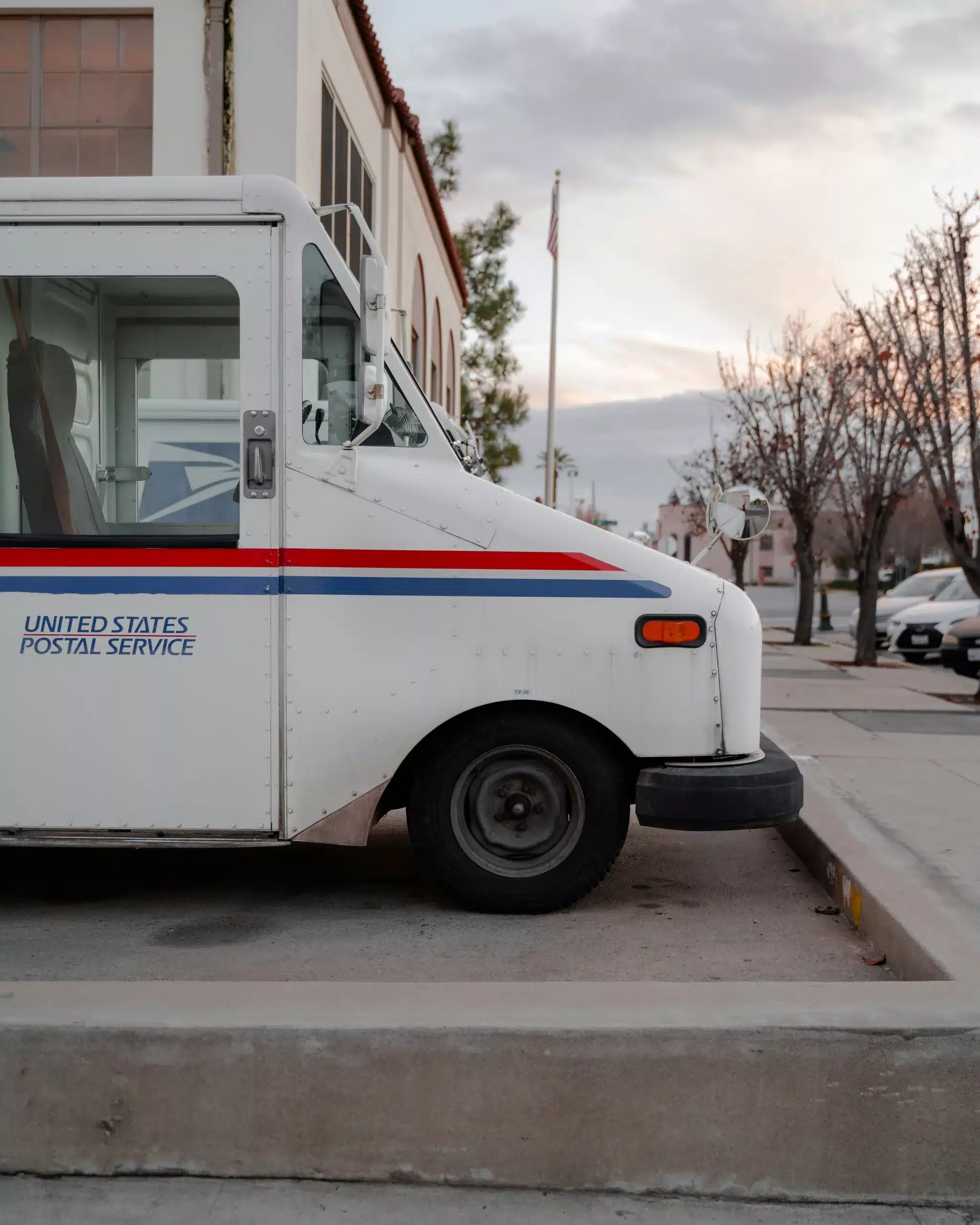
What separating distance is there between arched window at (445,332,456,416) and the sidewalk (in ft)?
41.6

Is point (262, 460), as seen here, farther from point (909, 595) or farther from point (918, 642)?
point (909, 595)

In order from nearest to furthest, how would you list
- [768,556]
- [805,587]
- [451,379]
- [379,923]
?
[379,923] < [805,587] < [451,379] < [768,556]

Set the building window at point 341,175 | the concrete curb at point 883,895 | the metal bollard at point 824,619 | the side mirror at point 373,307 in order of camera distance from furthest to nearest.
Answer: the metal bollard at point 824,619
the building window at point 341,175
the side mirror at point 373,307
the concrete curb at point 883,895

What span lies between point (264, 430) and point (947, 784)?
545cm

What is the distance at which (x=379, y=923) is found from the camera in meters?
5.20

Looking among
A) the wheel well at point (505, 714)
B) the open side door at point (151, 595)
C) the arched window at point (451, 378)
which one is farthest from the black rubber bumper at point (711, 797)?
the arched window at point (451, 378)

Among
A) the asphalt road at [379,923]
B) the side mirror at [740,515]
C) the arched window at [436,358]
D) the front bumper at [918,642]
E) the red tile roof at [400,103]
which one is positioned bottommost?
the front bumper at [918,642]

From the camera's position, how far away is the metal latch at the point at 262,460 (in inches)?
192

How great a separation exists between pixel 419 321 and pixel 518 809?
18.7 metres

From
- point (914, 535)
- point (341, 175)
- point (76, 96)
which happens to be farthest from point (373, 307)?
point (914, 535)

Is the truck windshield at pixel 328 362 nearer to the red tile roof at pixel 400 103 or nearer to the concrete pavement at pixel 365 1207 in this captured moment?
the concrete pavement at pixel 365 1207

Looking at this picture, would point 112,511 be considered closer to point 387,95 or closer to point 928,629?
point 387,95

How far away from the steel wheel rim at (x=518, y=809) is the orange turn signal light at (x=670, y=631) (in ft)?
1.91

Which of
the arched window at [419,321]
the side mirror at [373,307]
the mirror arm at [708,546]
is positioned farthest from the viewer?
the arched window at [419,321]
